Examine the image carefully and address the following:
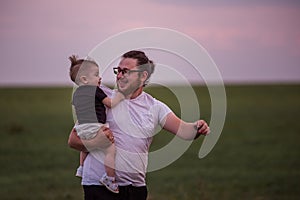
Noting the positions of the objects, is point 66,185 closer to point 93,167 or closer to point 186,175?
point 186,175

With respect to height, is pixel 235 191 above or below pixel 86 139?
below

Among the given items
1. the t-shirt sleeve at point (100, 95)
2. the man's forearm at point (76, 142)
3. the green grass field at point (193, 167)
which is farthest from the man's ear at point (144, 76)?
the green grass field at point (193, 167)

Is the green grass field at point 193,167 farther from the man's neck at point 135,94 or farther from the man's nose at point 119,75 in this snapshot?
the man's nose at point 119,75

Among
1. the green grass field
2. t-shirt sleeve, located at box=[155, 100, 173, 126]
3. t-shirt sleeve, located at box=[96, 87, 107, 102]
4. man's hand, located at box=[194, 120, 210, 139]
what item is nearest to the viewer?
man's hand, located at box=[194, 120, 210, 139]

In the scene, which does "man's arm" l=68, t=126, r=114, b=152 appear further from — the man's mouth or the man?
the man's mouth

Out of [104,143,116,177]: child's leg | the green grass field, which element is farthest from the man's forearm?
the green grass field

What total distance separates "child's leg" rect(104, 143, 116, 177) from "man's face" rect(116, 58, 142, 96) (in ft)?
1.44

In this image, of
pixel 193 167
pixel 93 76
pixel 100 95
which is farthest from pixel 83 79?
pixel 193 167

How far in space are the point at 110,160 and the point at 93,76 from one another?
70cm

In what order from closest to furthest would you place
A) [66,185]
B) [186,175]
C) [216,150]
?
1. [66,185]
2. [186,175]
3. [216,150]

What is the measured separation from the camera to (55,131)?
1219 inches

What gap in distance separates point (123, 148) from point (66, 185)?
8989 mm

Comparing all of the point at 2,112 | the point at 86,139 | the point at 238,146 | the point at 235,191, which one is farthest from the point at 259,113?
the point at 86,139

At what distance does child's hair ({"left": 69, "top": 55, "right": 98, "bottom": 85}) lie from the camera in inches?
260
